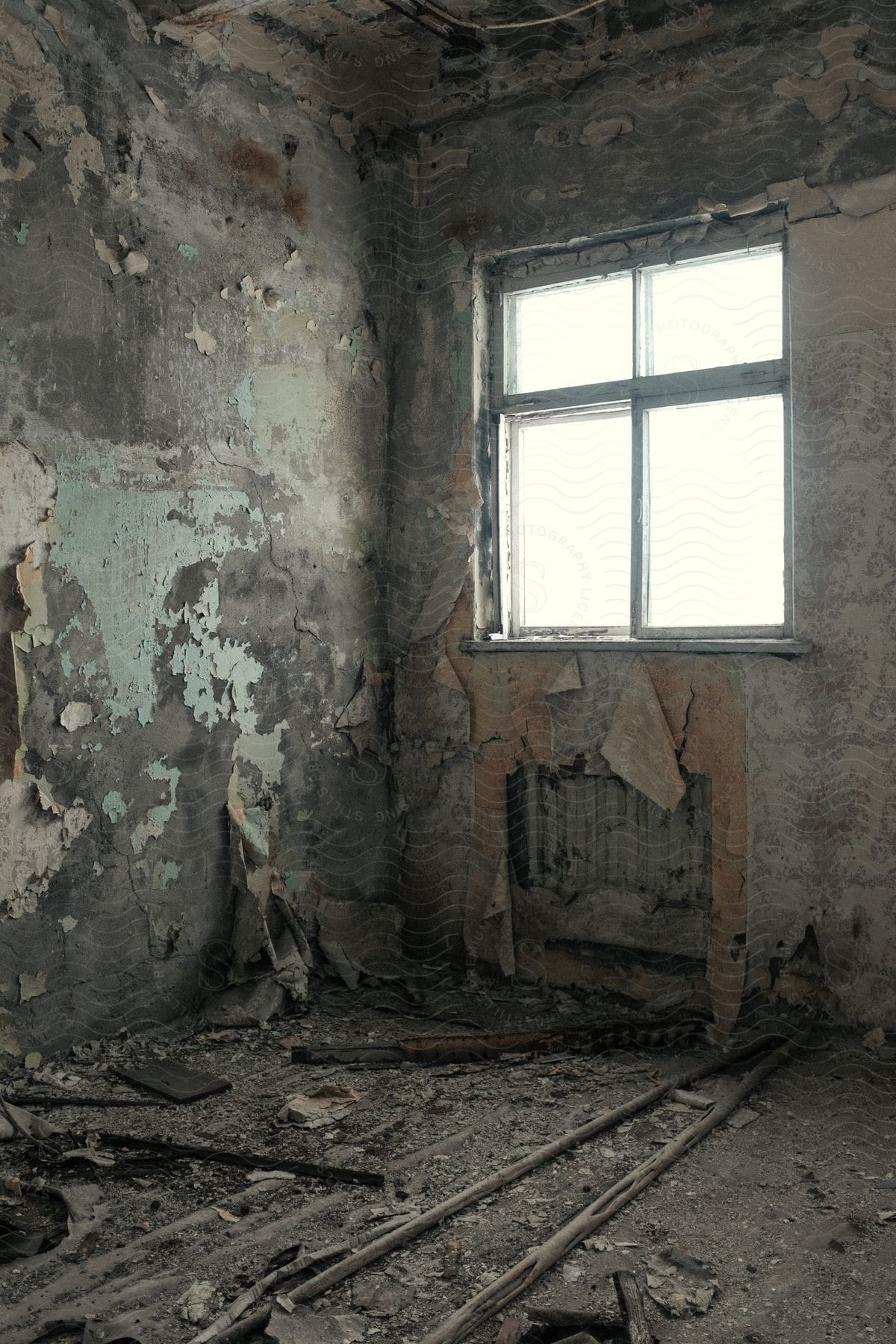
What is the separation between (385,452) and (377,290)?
0.56m

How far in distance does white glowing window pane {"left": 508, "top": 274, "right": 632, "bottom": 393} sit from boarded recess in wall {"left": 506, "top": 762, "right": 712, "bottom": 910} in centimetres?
129

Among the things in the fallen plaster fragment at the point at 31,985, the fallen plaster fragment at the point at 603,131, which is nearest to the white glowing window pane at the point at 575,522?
the fallen plaster fragment at the point at 603,131

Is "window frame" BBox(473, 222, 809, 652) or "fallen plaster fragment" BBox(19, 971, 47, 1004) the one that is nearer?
"fallen plaster fragment" BBox(19, 971, 47, 1004)

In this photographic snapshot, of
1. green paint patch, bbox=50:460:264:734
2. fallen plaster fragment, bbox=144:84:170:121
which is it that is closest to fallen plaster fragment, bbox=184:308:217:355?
green paint patch, bbox=50:460:264:734

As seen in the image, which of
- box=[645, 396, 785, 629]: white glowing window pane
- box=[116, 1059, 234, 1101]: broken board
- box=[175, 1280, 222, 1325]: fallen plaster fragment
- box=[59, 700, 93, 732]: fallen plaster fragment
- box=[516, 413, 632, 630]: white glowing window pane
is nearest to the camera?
box=[175, 1280, 222, 1325]: fallen plaster fragment

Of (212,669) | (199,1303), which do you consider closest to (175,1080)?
(199,1303)

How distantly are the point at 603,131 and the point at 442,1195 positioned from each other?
306 cm

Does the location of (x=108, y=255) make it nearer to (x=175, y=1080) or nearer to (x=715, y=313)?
(x=715, y=313)

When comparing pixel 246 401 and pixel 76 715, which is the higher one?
pixel 246 401

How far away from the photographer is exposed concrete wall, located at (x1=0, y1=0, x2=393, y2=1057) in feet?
9.38

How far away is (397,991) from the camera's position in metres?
3.73

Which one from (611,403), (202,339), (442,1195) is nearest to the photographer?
(442,1195)

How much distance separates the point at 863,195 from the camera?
3.07m

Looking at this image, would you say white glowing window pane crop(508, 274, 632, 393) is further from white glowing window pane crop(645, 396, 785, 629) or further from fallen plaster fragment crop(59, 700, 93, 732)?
fallen plaster fragment crop(59, 700, 93, 732)
